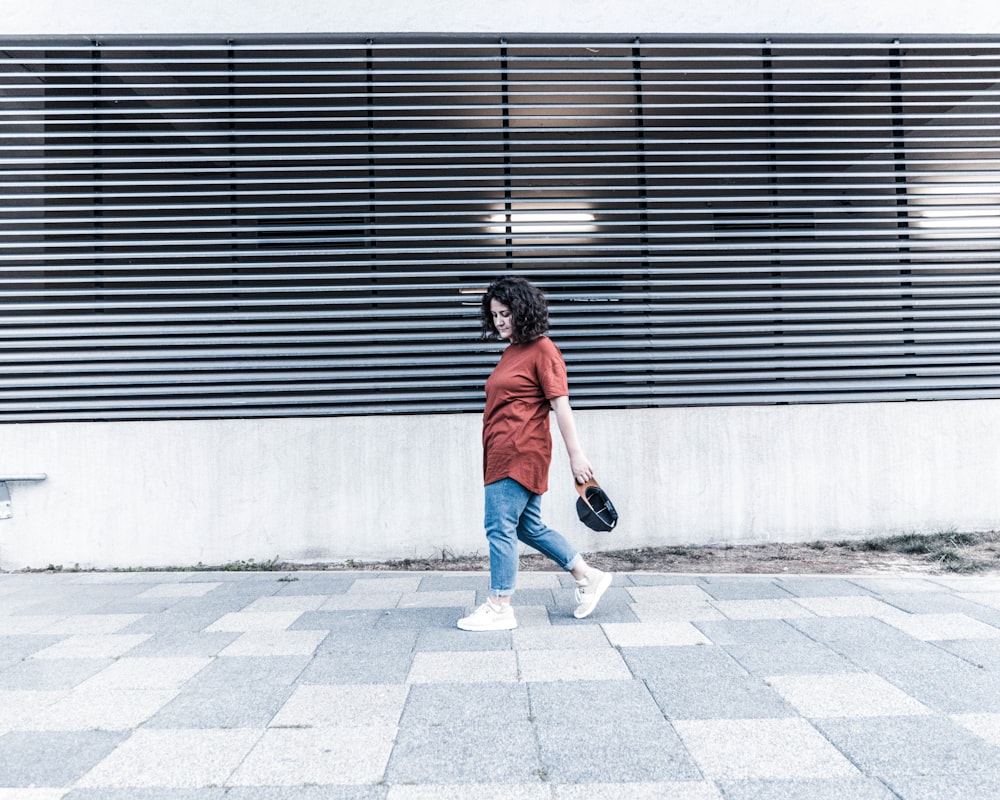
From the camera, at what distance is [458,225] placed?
630 cm

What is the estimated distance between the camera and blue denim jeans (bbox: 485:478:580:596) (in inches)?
159

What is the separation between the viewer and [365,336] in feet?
20.6

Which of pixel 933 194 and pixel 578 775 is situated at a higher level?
pixel 933 194

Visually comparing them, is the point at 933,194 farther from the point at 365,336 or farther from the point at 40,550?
the point at 40,550

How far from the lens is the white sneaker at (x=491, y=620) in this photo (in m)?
4.09

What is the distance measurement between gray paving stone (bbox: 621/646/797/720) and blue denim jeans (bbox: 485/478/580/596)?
Answer: 0.76 meters

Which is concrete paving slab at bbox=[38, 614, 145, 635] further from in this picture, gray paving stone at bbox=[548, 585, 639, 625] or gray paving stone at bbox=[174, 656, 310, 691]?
gray paving stone at bbox=[548, 585, 639, 625]

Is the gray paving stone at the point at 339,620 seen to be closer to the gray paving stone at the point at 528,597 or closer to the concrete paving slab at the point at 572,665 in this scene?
the gray paving stone at the point at 528,597

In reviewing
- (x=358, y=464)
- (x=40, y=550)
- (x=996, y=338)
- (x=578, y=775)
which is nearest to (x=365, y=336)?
(x=358, y=464)

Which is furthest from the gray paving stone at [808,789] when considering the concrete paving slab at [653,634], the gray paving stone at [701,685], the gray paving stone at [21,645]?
the gray paving stone at [21,645]

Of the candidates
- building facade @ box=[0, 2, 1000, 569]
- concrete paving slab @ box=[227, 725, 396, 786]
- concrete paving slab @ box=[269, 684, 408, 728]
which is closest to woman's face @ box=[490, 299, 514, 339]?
concrete paving slab @ box=[269, 684, 408, 728]

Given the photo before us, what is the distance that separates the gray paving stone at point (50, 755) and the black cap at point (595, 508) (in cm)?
233
